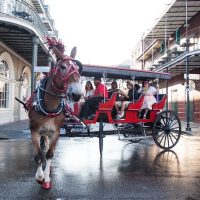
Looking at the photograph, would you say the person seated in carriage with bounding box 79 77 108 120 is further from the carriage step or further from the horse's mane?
the horse's mane

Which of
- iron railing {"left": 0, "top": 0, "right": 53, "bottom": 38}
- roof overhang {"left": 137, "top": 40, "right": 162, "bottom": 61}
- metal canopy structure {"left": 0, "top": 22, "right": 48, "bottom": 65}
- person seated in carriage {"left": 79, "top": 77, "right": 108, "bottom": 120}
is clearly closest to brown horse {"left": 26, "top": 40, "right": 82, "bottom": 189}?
person seated in carriage {"left": 79, "top": 77, "right": 108, "bottom": 120}

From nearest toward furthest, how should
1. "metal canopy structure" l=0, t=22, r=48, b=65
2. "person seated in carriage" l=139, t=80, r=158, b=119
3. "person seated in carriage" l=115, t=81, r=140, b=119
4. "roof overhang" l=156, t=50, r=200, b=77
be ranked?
"person seated in carriage" l=115, t=81, r=140, b=119, "person seated in carriage" l=139, t=80, r=158, b=119, "metal canopy structure" l=0, t=22, r=48, b=65, "roof overhang" l=156, t=50, r=200, b=77

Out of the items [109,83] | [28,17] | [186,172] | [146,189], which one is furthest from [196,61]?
[146,189]

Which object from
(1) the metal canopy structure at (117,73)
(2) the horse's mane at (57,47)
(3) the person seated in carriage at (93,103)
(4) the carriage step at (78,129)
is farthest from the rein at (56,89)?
(1) the metal canopy structure at (117,73)

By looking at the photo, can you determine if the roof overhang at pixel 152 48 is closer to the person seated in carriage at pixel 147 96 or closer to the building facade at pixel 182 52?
the building facade at pixel 182 52

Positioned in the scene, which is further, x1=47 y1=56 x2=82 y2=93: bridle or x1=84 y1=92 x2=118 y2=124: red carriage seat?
x1=84 y1=92 x2=118 y2=124: red carriage seat

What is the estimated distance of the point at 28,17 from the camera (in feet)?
57.9

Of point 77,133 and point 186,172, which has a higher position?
point 77,133

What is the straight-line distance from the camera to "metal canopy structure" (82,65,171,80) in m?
9.64

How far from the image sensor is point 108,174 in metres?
7.20

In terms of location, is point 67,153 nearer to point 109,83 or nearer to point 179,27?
point 109,83

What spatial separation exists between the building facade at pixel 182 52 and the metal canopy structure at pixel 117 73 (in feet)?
29.0

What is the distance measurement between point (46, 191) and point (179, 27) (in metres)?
27.0

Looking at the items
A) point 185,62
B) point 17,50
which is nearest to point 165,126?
point 185,62
